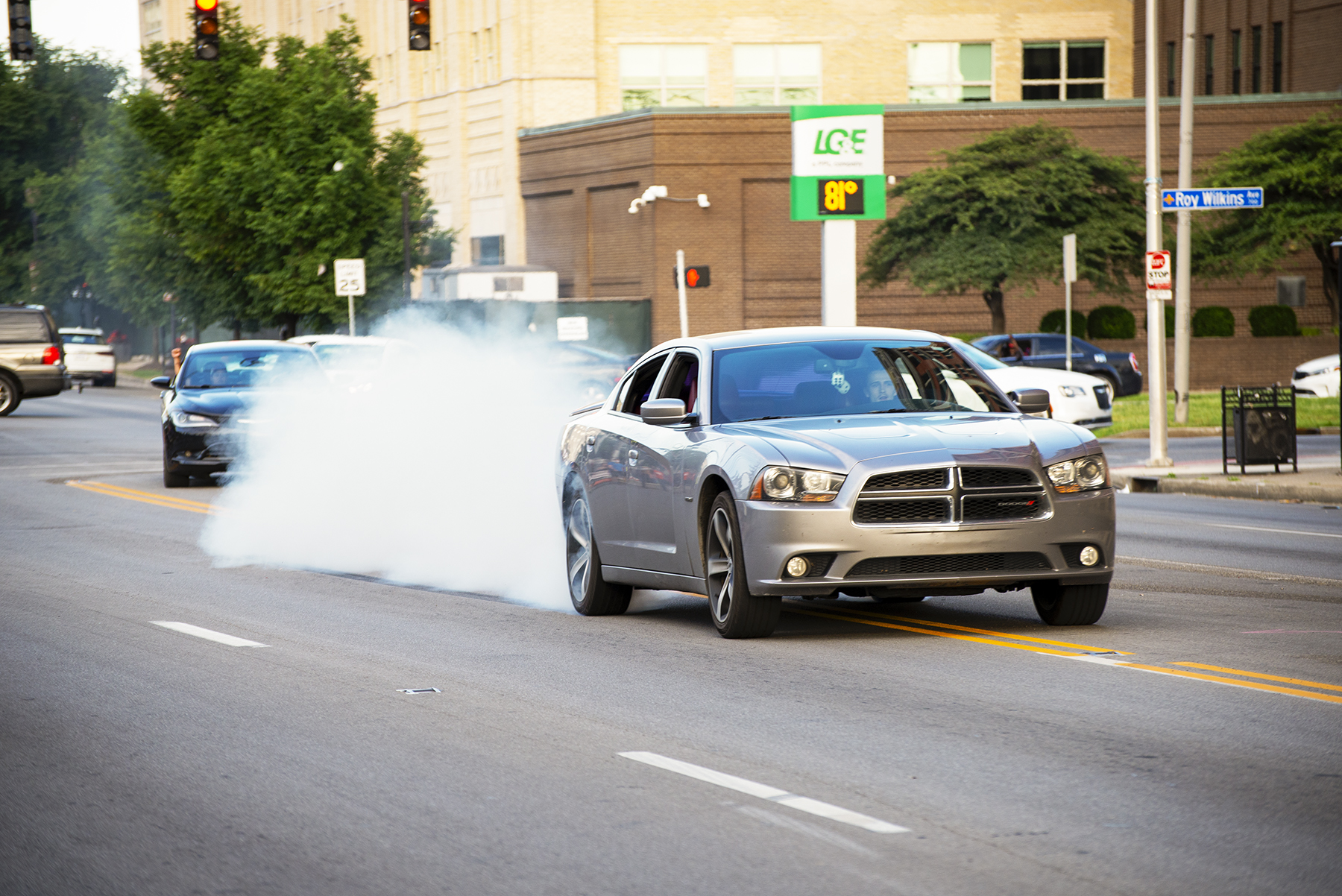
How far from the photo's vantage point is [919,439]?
9664 millimetres

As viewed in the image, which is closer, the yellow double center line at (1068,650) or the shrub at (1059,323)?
the yellow double center line at (1068,650)

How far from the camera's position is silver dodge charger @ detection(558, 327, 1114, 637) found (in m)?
9.45

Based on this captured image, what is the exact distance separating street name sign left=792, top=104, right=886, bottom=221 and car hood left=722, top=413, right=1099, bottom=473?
1904 centimetres

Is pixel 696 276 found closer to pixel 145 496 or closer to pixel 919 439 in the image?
pixel 145 496

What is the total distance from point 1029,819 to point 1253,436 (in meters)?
17.9

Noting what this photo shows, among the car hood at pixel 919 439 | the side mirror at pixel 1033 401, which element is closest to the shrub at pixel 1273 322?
the side mirror at pixel 1033 401

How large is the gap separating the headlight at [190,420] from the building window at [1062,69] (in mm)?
45992

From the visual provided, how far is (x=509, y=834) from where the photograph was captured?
231 inches

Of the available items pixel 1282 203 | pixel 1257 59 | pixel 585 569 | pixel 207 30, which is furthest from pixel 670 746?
pixel 1257 59

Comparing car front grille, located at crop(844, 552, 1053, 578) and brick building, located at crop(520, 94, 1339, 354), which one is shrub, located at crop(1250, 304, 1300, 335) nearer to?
brick building, located at crop(520, 94, 1339, 354)

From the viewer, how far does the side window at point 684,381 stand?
10.9 metres

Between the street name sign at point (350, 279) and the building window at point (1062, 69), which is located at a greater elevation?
the building window at point (1062, 69)

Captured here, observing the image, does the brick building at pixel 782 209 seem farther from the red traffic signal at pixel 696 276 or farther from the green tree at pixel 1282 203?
the red traffic signal at pixel 696 276

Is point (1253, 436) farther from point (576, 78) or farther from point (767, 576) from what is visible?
point (576, 78)
